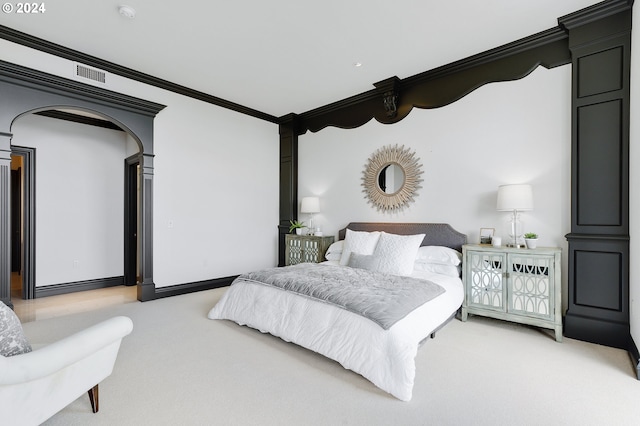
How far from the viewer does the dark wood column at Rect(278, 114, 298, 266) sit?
5.75 meters

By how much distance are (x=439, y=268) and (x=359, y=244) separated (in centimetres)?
101

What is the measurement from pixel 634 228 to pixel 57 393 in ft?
12.9

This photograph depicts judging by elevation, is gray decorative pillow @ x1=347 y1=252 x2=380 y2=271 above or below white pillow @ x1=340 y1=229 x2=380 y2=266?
below

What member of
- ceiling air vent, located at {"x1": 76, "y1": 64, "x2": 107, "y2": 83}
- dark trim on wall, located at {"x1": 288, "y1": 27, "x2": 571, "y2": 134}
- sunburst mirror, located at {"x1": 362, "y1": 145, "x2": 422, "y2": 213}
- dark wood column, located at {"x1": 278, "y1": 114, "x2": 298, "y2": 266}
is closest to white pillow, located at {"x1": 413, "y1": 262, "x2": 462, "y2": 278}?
sunburst mirror, located at {"x1": 362, "y1": 145, "x2": 422, "y2": 213}

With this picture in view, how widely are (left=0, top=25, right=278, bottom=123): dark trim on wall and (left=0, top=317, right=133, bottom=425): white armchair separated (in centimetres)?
338

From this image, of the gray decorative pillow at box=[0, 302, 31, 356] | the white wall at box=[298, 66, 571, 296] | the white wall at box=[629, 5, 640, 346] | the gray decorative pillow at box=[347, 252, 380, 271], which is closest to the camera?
the gray decorative pillow at box=[0, 302, 31, 356]

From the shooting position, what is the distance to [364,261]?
3.69 meters

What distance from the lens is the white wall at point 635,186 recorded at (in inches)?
94.4

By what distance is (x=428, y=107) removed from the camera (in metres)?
4.15

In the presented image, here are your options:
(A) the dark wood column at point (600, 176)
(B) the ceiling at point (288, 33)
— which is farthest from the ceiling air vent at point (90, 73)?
(A) the dark wood column at point (600, 176)

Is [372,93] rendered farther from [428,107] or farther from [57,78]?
[57,78]

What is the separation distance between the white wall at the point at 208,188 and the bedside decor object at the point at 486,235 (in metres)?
3.52

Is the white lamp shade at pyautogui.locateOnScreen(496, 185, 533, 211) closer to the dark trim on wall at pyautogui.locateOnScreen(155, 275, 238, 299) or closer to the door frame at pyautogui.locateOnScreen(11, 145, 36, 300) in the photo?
the dark trim on wall at pyautogui.locateOnScreen(155, 275, 238, 299)

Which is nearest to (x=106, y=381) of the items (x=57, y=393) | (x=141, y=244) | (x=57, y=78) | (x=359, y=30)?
(x=57, y=393)
